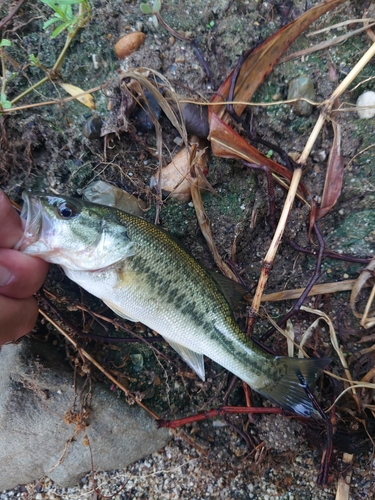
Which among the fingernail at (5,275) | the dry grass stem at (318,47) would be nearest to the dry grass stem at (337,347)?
the dry grass stem at (318,47)

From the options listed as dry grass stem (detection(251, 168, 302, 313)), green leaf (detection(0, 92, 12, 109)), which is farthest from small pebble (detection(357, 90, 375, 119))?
green leaf (detection(0, 92, 12, 109))

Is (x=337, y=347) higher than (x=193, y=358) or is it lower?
lower

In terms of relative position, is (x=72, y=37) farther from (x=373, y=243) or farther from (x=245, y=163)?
(x=373, y=243)

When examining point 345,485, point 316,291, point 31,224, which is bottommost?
point 345,485

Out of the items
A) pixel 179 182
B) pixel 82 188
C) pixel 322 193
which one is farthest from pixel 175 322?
pixel 322 193

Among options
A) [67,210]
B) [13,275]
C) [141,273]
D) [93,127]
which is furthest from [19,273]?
[93,127]

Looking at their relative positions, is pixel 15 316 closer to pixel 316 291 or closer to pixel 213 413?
pixel 213 413
